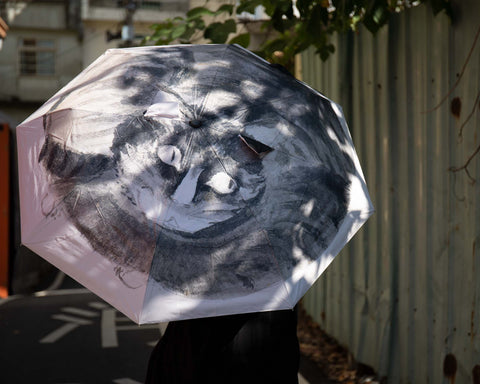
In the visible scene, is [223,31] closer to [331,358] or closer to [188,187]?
[188,187]

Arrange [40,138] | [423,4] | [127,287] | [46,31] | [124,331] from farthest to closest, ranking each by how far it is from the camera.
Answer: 1. [46,31]
2. [124,331]
3. [423,4]
4. [40,138]
5. [127,287]

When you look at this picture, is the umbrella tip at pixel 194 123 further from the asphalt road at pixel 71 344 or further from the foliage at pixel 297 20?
the asphalt road at pixel 71 344

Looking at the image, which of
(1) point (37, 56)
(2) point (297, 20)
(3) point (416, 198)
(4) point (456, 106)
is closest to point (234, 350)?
(4) point (456, 106)

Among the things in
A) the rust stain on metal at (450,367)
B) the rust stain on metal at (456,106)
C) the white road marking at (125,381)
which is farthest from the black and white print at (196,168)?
the white road marking at (125,381)

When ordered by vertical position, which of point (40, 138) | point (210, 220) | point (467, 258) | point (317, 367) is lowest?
point (317, 367)

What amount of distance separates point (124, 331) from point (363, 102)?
4.30m

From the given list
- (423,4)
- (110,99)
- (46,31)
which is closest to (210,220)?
(110,99)

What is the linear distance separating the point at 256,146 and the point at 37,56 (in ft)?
85.4

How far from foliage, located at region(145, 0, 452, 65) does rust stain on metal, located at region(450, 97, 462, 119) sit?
0.53 meters

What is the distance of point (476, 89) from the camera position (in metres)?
3.63

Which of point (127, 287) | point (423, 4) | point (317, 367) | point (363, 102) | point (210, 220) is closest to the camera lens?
point (127, 287)

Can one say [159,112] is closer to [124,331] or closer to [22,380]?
[22,380]

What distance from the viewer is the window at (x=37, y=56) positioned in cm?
2605

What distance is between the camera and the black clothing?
2.30 m
